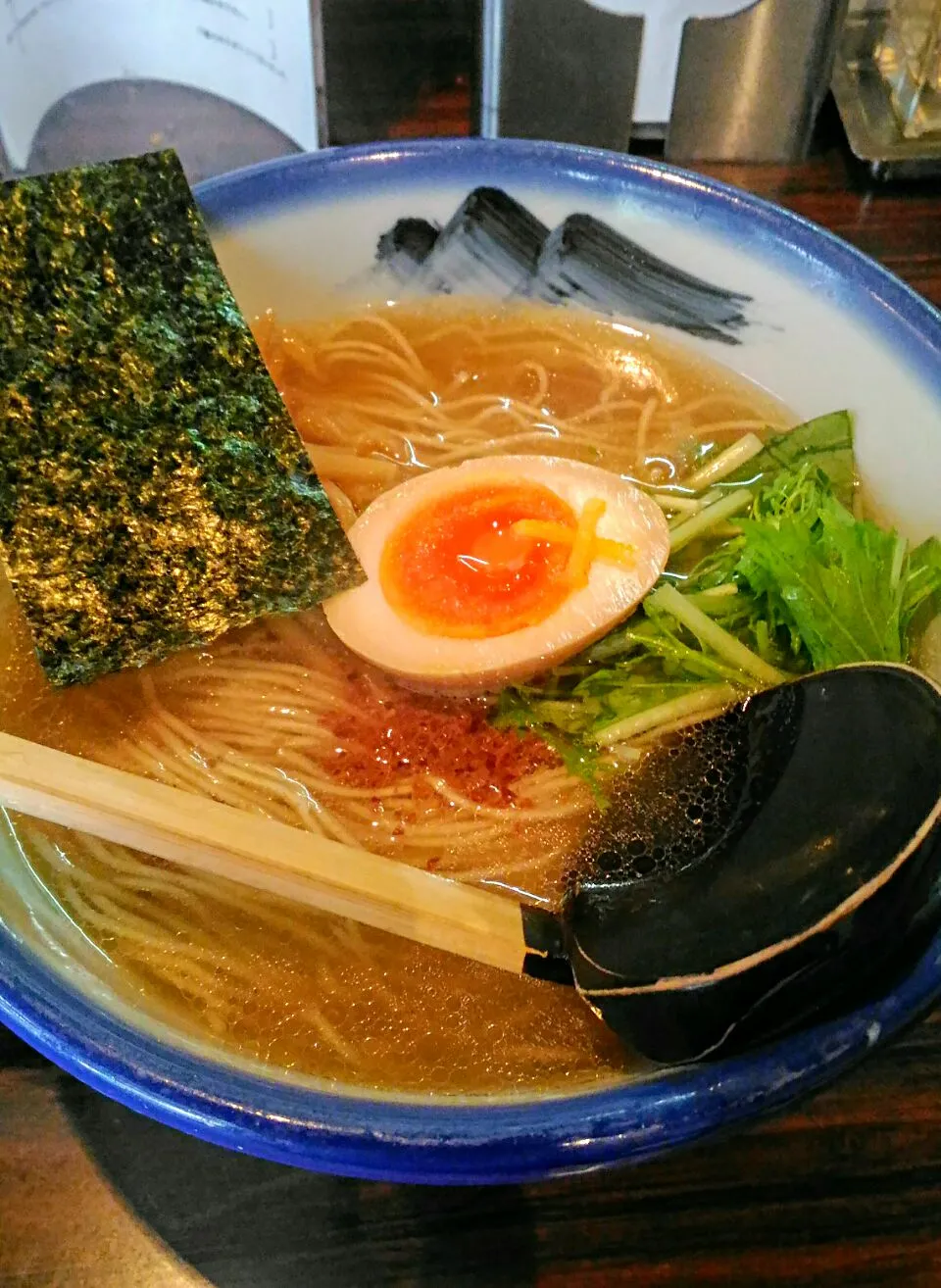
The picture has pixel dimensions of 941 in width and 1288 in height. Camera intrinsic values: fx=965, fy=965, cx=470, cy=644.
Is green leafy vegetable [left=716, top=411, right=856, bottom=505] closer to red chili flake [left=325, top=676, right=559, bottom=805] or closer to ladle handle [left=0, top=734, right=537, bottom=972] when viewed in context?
red chili flake [left=325, top=676, right=559, bottom=805]

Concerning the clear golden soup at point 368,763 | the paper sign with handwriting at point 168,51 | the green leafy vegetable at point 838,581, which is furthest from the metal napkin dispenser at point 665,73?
the green leafy vegetable at point 838,581

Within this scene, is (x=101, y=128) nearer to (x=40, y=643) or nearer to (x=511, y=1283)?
(x=40, y=643)

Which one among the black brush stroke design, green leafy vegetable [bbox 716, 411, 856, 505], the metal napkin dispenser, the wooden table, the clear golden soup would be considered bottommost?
the wooden table

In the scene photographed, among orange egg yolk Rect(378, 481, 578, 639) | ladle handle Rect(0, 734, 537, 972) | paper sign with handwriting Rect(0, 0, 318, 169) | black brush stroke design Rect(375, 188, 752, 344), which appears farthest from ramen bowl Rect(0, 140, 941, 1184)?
orange egg yolk Rect(378, 481, 578, 639)

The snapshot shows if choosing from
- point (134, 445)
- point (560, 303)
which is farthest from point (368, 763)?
point (560, 303)

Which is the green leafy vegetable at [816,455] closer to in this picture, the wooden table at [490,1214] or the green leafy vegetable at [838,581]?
the green leafy vegetable at [838,581]

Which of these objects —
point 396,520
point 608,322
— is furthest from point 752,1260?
point 608,322

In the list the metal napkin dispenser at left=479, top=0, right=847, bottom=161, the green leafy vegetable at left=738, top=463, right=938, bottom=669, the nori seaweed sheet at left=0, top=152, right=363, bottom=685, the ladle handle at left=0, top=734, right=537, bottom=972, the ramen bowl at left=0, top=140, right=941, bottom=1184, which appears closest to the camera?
the ramen bowl at left=0, top=140, right=941, bottom=1184
